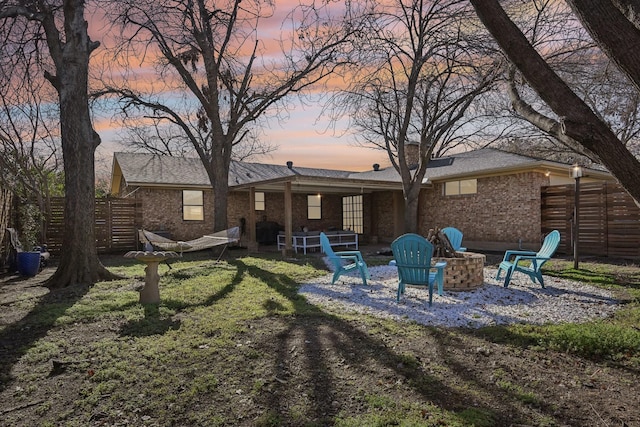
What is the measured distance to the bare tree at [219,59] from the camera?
10211mm

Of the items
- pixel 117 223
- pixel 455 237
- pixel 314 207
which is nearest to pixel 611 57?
pixel 455 237

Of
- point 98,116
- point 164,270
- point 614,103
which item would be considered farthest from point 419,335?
point 614,103

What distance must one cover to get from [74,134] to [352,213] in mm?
12574

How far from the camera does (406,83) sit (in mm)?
12617

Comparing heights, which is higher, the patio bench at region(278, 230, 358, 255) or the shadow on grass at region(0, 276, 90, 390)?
the patio bench at region(278, 230, 358, 255)

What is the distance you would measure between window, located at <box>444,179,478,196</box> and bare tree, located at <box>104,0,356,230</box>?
597 cm

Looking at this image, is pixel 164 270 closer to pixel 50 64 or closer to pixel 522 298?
pixel 50 64

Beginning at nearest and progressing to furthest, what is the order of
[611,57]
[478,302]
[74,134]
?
[611,57]
[478,302]
[74,134]

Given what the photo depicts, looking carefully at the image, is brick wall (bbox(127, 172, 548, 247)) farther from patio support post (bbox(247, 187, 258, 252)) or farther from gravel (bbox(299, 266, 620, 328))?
gravel (bbox(299, 266, 620, 328))

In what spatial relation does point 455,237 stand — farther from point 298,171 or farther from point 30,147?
point 30,147

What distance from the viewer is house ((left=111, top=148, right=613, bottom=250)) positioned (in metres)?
11.5

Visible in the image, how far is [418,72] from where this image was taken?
10.8 m

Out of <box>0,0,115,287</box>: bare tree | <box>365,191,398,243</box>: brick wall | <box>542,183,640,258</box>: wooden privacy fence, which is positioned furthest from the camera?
<box>365,191,398,243</box>: brick wall

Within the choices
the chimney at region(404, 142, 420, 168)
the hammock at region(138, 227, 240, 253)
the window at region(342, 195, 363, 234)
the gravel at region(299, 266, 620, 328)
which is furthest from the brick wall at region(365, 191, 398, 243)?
the gravel at region(299, 266, 620, 328)
